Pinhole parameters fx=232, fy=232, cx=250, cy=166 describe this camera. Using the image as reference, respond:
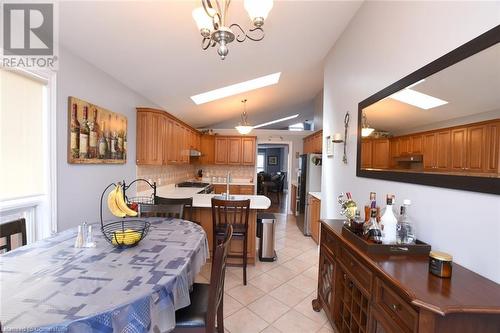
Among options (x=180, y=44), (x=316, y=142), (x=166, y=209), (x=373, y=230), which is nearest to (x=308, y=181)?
(x=316, y=142)

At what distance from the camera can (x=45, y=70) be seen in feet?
6.21

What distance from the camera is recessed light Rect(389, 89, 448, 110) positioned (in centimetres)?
140

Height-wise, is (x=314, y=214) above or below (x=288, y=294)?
above

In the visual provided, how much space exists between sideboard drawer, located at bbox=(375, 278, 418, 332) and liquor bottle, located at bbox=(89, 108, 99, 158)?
2.73 m

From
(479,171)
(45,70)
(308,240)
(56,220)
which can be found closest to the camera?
(479,171)

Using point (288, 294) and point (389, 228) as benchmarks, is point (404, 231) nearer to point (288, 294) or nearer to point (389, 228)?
point (389, 228)

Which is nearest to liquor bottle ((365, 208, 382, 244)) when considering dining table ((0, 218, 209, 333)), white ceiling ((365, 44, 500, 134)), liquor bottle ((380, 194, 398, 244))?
liquor bottle ((380, 194, 398, 244))

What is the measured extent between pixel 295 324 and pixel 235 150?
4926 millimetres

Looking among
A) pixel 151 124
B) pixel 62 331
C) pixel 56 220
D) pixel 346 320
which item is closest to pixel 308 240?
pixel 346 320

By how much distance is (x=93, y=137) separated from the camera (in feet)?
Answer: 8.06

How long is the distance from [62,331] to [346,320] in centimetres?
167

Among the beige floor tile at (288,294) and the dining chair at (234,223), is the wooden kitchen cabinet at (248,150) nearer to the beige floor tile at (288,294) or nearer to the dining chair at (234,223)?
the dining chair at (234,223)

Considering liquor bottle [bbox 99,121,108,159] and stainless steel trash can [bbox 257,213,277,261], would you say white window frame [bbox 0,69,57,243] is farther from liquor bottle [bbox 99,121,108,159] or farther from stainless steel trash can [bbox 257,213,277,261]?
stainless steel trash can [bbox 257,213,277,261]

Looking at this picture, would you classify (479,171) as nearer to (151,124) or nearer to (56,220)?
(56,220)
